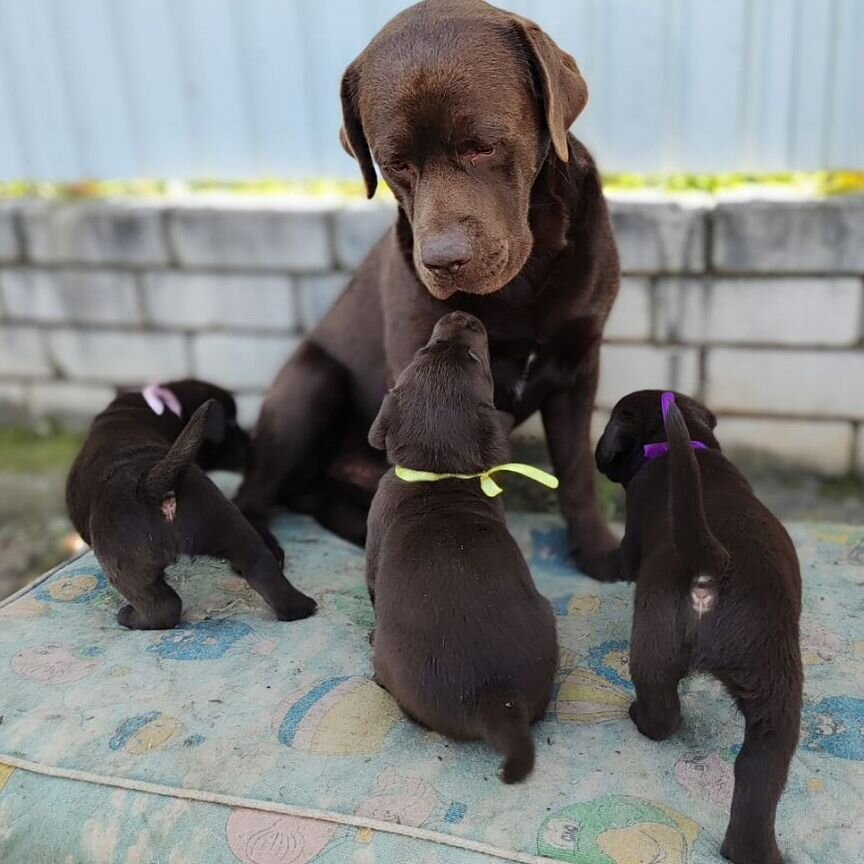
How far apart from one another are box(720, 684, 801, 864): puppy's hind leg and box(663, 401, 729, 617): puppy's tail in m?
0.22

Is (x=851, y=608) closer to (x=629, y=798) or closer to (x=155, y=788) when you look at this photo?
(x=629, y=798)

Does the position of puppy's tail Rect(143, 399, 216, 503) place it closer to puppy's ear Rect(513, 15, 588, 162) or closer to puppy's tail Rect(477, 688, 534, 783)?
puppy's tail Rect(477, 688, 534, 783)

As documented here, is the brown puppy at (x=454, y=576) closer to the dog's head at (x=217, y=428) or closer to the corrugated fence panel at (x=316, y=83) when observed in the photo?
the dog's head at (x=217, y=428)

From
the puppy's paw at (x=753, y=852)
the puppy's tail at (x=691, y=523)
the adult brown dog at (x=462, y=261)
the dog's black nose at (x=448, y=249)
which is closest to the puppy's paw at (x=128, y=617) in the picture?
the adult brown dog at (x=462, y=261)

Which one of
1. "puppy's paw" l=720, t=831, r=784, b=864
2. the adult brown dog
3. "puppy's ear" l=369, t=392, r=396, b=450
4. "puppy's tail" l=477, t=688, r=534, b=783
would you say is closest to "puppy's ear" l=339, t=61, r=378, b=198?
the adult brown dog

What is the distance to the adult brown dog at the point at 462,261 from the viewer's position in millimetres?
2291

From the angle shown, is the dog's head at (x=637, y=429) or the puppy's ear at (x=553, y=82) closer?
the puppy's ear at (x=553, y=82)

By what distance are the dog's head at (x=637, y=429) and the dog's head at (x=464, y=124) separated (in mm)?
475

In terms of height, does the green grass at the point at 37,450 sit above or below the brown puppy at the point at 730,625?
below

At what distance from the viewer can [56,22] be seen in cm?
459

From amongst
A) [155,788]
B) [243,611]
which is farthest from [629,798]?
[243,611]

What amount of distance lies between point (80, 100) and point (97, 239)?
2.35 ft

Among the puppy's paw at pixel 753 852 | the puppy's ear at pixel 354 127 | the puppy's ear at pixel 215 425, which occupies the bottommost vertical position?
the puppy's paw at pixel 753 852

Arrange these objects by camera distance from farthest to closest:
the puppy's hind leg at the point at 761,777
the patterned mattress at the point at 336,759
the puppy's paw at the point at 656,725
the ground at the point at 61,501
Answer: the ground at the point at 61,501
the puppy's paw at the point at 656,725
the patterned mattress at the point at 336,759
the puppy's hind leg at the point at 761,777
